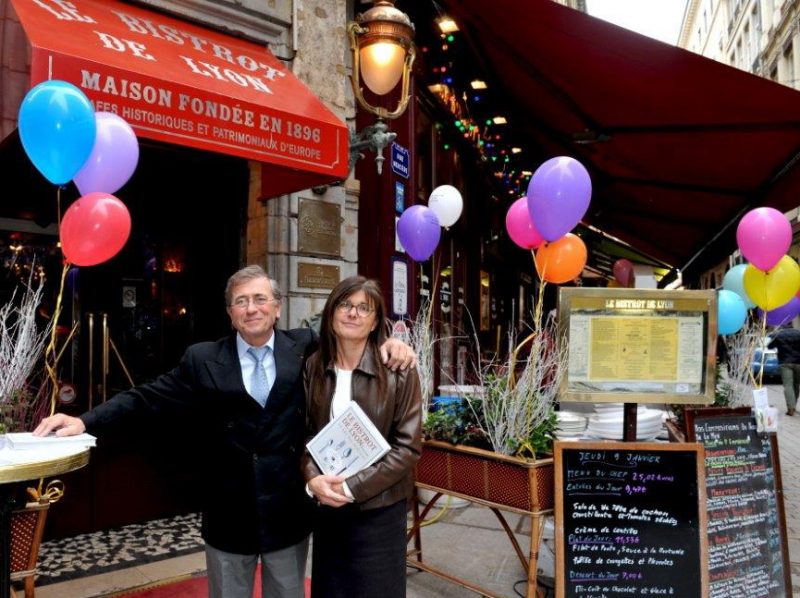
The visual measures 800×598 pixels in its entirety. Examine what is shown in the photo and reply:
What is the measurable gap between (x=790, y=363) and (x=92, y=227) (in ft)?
37.9

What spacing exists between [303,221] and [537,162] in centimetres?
878

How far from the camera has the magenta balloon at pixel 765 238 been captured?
12.1ft

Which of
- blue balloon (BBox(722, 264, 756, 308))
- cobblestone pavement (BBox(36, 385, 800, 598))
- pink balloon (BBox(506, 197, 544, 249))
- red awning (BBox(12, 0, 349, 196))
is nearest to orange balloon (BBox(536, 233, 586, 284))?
pink balloon (BBox(506, 197, 544, 249))

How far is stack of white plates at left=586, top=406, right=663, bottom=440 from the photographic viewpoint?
3543 mm

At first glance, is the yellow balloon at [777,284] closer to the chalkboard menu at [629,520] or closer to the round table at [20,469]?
the chalkboard menu at [629,520]

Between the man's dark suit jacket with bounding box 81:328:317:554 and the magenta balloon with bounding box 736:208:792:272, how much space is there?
289 cm

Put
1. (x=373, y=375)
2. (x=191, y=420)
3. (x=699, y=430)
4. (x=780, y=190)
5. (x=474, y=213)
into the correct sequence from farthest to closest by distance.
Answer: (x=474, y=213), (x=780, y=190), (x=191, y=420), (x=699, y=430), (x=373, y=375)

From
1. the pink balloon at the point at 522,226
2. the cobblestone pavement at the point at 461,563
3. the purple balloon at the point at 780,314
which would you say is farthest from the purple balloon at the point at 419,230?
the purple balloon at the point at 780,314

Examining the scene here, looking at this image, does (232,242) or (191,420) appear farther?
(232,242)

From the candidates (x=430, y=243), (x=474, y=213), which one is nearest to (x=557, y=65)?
(x=430, y=243)

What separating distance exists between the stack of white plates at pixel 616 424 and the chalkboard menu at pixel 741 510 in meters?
0.29

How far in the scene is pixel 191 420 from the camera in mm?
4984

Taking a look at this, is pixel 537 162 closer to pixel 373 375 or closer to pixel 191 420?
pixel 191 420

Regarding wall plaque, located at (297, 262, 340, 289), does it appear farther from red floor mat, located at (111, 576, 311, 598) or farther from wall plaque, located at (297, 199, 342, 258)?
red floor mat, located at (111, 576, 311, 598)
